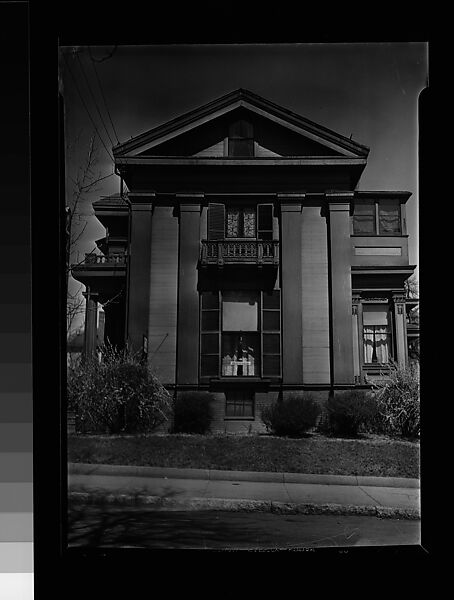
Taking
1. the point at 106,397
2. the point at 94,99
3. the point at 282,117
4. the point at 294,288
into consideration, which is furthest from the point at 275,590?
the point at 94,99

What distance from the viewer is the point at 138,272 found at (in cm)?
536

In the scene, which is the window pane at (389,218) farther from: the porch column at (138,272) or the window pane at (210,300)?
the porch column at (138,272)

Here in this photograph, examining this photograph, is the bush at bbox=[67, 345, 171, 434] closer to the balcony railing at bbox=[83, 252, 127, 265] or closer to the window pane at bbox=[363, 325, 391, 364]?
the balcony railing at bbox=[83, 252, 127, 265]

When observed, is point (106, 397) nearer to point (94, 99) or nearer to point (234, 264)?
point (234, 264)

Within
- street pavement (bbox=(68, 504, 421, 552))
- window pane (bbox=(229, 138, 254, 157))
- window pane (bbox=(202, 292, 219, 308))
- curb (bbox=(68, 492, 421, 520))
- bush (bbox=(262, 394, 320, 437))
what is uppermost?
window pane (bbox=(229, 138, 254, 157))

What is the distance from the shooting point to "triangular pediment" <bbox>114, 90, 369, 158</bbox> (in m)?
5.27

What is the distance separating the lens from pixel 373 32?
4812mm

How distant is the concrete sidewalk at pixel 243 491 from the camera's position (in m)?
5.00

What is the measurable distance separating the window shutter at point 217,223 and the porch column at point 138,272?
491 mm

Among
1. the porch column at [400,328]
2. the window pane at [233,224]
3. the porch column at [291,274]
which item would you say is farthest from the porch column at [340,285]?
the window pane at [233,224]

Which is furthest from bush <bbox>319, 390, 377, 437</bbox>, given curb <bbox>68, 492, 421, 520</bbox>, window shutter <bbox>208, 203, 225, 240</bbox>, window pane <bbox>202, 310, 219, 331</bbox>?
window shutter <bbox>208, 203, 225, 240</bbox>

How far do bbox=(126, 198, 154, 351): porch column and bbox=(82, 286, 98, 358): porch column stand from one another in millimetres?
258

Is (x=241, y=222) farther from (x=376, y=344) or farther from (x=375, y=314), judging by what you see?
(x=376, y=344)

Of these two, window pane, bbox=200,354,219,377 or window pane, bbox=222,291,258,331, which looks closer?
window pane, bbox=200,354,219,377
